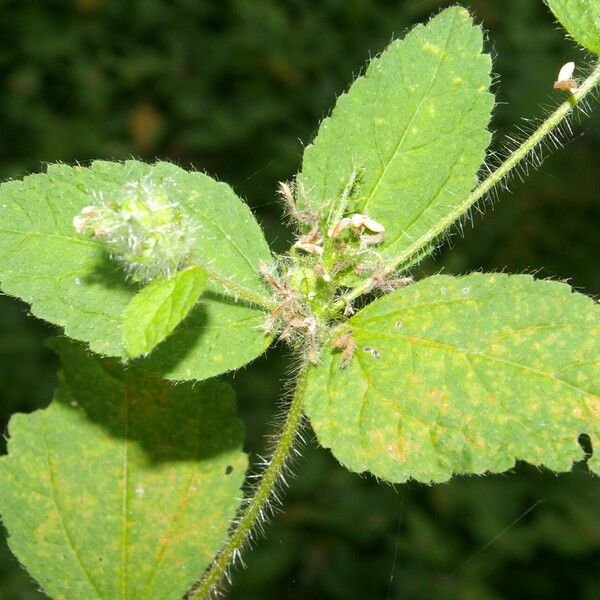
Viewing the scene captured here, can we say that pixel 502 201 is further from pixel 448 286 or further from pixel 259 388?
pixel 448 286

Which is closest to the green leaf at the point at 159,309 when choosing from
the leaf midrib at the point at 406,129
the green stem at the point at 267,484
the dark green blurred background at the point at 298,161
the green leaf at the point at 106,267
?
Result: the green leaf at the point at 106,267

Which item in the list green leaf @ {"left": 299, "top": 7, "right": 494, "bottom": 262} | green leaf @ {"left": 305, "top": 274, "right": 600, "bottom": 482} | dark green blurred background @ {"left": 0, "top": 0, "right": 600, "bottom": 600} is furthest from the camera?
dark green blurred background @ {"left": 0, "top": 0, "right": 600, "bottom": 600}

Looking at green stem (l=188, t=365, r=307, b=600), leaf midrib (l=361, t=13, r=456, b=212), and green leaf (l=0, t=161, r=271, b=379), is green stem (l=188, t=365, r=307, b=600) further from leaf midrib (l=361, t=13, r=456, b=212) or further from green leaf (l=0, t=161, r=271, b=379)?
leaf midrib (l=361, t=13, r=456, b=212)

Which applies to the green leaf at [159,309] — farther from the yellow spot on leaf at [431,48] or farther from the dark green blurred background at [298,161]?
the dark green blurred background at [298,161]

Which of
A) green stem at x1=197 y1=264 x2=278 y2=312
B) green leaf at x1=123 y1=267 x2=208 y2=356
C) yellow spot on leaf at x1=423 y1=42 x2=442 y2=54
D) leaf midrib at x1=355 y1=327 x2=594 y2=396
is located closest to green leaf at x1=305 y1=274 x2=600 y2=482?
leaf midrib at x1=355 y1=327 x2=594 y2=396

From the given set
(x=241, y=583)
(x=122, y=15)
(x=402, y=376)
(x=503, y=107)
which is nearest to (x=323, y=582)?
(x=241, y=583)

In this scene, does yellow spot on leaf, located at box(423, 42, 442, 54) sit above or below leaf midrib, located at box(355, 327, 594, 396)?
above

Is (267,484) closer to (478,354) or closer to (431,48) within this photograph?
(478,354)
